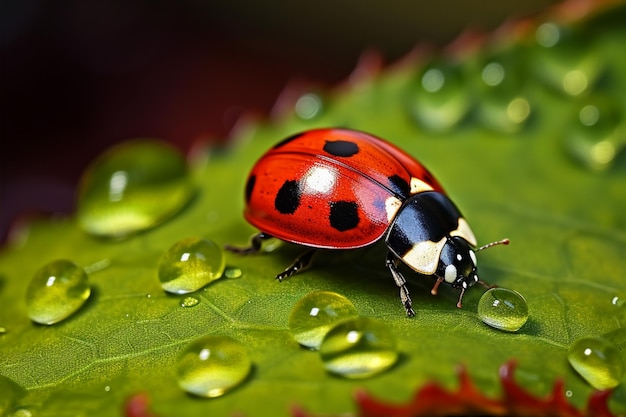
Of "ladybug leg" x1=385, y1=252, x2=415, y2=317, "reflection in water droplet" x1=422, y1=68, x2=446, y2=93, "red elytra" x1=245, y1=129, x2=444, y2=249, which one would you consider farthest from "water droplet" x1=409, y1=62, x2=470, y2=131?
"ladybug leg" x1=385, y1=252, x2=415, y2=317

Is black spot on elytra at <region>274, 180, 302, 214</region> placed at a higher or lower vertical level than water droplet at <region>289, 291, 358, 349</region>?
higher

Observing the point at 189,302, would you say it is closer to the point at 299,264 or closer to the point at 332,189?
the point at 299,264

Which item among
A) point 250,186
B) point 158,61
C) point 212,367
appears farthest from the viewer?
point 158,61

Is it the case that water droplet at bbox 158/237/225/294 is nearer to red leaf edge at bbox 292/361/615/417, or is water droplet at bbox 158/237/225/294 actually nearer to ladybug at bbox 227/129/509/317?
ladybug at bbox 227/129/509/317

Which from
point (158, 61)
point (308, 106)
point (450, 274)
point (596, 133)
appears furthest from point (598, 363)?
point (158, 61)

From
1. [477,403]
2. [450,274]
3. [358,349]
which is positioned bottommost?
[477,403]

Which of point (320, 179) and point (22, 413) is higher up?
point (320, 179)
